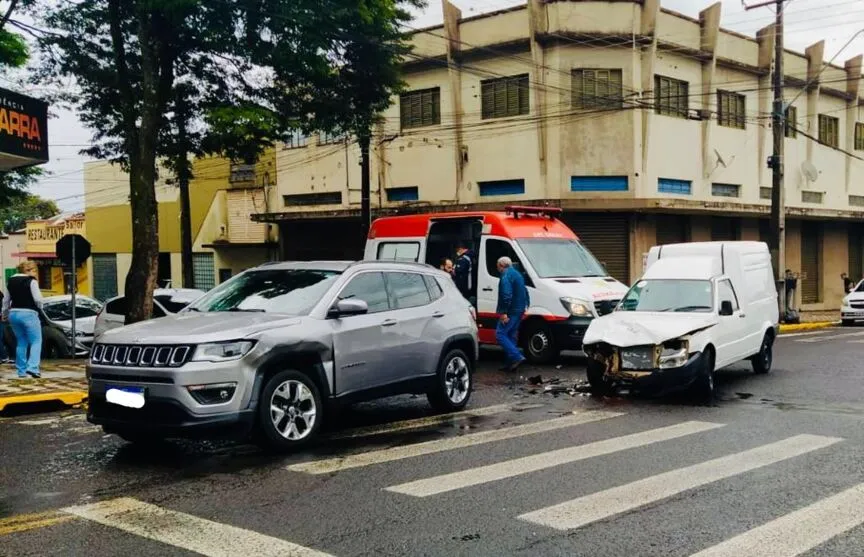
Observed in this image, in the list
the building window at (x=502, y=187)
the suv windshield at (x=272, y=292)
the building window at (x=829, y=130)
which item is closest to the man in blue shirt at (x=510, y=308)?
the suv windshield at (x=272, y=292)

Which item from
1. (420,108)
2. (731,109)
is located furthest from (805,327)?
(420,108)

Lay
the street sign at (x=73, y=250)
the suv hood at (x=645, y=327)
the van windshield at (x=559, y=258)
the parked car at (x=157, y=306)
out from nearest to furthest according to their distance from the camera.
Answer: the suv hood at (x=645, y=327) → the van windshield at (x=559, y=258) → the street sign at (x=73, y=250) → the parked car at (x=157, y=306)

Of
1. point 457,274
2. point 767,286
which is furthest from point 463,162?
point 767,286

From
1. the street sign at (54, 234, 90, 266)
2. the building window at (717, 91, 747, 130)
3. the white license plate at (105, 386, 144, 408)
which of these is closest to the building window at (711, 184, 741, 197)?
the building window at (717, 91, 747, 130)

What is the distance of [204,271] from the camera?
125 ft

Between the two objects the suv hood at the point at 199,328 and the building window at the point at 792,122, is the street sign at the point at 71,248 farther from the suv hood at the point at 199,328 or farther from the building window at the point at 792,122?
the building window at the point at 792,122

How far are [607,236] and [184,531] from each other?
22.7 m

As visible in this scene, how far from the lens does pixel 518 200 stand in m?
27.0

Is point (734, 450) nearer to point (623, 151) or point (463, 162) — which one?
point (623, 151)

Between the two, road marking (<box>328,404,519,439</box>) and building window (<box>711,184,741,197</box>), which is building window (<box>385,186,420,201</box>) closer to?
building window (<box>711,184,741,197</box>)

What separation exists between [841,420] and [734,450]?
86.9 inches

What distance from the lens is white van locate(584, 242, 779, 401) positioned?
10.3 meters

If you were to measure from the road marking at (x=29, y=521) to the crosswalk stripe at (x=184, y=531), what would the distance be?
11 cm

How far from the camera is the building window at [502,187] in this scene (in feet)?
89.9
